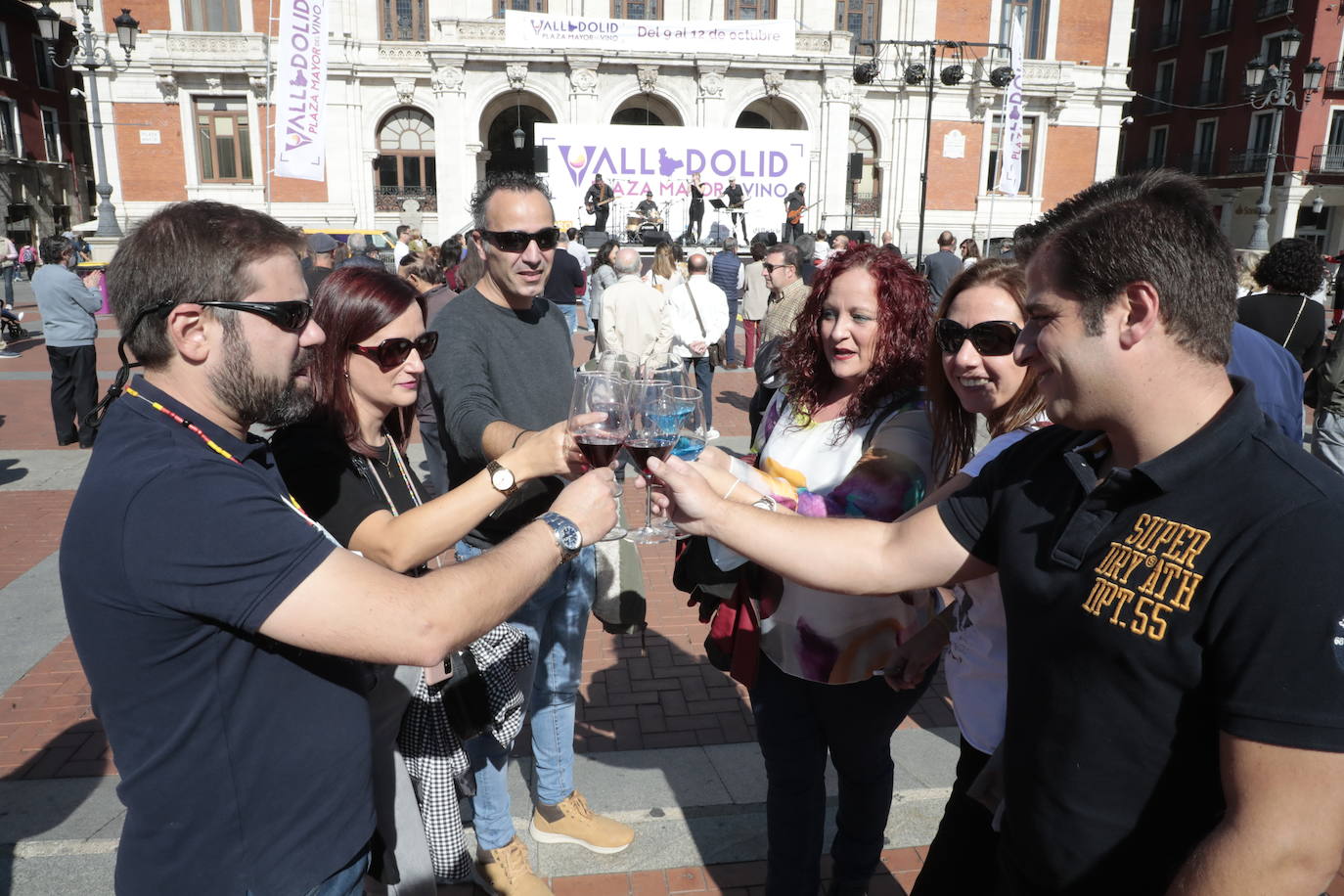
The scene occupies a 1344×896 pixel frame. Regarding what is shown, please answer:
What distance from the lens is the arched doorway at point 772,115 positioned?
3272 cm

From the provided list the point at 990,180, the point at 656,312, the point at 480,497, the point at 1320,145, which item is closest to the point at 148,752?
the point at 480,497

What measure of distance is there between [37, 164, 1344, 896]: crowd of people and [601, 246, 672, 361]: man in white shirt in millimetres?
5734

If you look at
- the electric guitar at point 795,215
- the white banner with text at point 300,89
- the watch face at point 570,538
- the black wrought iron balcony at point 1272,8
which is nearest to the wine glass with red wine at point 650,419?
the watch face at point 570,538

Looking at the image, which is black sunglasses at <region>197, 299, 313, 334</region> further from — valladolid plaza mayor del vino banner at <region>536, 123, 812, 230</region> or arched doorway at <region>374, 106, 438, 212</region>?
arched doorway at <region>374, 106, 438, 212</region>

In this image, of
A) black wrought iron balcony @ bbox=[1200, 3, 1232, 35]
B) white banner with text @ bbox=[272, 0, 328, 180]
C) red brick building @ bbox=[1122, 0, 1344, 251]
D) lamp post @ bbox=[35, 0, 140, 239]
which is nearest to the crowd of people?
white banner with text @ bbox=[272, 0, 328, 180]

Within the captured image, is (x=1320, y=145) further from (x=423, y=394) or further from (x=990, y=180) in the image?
(x=423, y=394)

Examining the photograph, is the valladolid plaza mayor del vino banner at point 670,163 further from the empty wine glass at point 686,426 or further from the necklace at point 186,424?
the necklace at point 186,424

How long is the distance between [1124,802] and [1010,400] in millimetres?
1098

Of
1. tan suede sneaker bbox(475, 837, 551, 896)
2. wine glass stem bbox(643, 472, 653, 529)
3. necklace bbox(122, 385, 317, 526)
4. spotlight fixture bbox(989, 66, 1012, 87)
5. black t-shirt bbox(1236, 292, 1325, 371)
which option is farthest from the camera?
spotlight fixture bbox(989, 66, 1012, 87)

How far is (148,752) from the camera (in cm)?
149

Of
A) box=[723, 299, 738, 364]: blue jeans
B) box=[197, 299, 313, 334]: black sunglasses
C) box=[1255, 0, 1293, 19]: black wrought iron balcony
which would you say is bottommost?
box=[723, 299, 738, 364]: blue jeans

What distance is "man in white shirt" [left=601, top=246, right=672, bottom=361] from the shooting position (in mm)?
8242

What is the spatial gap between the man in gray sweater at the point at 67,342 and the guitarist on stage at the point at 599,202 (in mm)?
16840

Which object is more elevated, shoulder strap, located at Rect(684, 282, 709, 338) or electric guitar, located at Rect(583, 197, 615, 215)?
electric guitar, located at Rect(583, 197, 615, 215)
